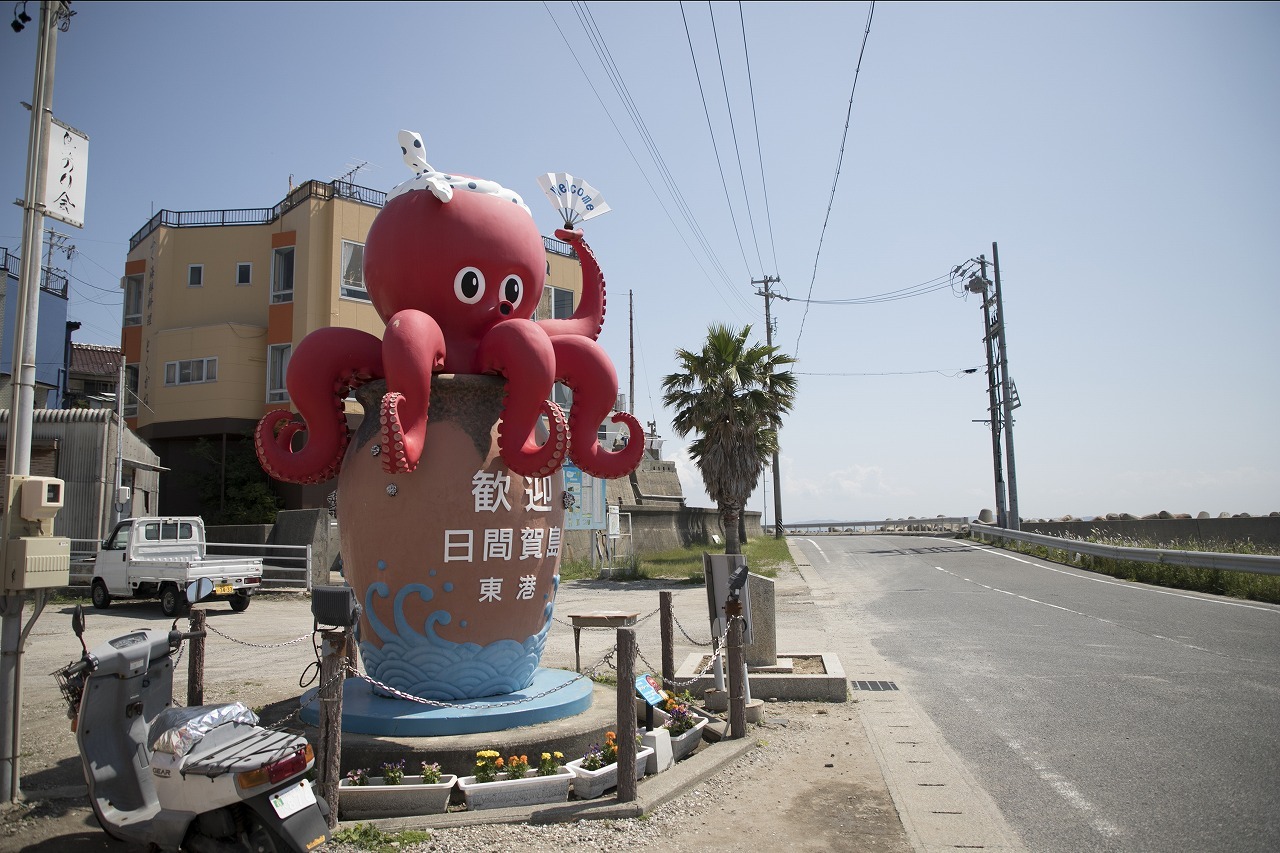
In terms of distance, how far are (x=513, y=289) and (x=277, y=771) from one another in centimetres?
448

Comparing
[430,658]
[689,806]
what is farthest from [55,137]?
[689,806]

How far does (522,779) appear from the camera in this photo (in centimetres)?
603

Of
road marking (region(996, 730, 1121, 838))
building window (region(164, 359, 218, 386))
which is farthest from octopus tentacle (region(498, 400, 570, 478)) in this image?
building window (region(164, 359, 218, 386))

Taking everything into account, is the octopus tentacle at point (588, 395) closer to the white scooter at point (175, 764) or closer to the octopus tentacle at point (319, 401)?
the octopus tentacle at point (319, 401)

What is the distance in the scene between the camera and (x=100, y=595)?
62.0ft

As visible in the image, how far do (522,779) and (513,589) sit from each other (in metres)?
1.59

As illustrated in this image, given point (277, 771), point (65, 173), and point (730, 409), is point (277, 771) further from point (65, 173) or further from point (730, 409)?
point (730, 409)

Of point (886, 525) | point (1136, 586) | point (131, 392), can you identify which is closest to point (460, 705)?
point (1136, 586)

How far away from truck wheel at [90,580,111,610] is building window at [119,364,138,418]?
11.7 meters

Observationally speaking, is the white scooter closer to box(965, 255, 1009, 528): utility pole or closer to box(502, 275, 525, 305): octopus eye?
box(502, 275, 525, 305): octopus eye

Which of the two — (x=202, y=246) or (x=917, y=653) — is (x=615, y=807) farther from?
(x=202, y=246)

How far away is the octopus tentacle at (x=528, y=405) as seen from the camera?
23.0 ft

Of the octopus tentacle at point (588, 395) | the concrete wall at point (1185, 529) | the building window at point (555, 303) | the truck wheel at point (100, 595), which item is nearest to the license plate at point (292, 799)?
the octopus tentacle at point (588, 395)

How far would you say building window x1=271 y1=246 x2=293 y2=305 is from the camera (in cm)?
2820
